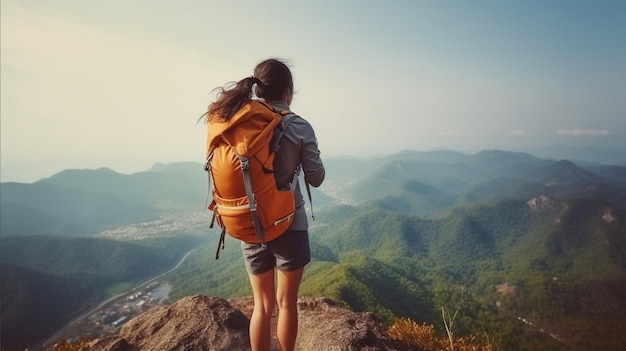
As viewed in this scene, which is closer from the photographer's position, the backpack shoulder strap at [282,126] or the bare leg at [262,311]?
the backpack shoulder strap at [282,126]

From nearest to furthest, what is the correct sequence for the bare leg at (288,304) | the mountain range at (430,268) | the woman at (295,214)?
1. the woman at (295,214)
2. the bare leg at (288,304)
3. the mountain range at (430,268)

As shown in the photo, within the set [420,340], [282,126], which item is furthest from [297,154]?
[420,340]

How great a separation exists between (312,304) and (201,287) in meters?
96.9

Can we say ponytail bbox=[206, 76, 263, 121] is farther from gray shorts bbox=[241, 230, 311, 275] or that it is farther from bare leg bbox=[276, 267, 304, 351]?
bare leg bbox=[276, 267, 304, 351]

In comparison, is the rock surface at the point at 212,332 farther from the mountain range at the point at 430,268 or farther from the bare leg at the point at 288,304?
the mountain range at the point at 430,268

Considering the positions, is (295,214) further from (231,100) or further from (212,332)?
(212,332)

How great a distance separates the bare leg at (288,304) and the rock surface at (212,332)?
4.55 feet

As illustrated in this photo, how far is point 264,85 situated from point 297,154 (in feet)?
2.32

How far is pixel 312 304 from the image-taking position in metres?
6.49

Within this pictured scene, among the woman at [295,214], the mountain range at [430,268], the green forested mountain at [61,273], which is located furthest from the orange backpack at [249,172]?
the green forested mountain at [61,273]

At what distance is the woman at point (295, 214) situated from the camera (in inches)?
103

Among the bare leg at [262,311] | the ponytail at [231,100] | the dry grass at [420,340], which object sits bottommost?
the dry grass at [420,340]

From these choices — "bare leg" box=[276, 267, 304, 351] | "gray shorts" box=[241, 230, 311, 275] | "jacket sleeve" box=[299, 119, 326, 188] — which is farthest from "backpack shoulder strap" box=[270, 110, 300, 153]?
"bare leg" box=[276, 267, 304, 351]

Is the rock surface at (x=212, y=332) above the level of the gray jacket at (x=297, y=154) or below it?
below
